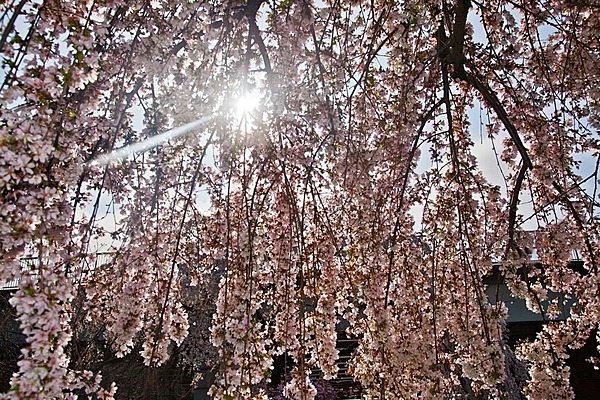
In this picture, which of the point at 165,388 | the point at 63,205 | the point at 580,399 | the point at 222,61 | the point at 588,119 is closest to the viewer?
the point at 63,205

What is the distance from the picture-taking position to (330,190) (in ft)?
9.37

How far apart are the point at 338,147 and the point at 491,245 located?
2.88 feet

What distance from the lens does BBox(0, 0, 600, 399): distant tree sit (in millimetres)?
2133

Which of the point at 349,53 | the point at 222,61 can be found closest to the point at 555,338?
the point at 349,53

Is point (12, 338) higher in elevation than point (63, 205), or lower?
higher

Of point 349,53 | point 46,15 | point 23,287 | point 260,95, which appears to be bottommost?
point 23,287

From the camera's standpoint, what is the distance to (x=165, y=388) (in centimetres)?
727

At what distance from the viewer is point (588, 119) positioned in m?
2.90

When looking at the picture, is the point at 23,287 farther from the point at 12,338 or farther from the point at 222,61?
the point at 12,338

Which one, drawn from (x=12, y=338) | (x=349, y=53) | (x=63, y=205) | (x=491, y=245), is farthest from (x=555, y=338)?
(x=12, y=338)

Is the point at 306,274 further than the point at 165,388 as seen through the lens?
No

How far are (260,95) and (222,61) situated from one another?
0.24m

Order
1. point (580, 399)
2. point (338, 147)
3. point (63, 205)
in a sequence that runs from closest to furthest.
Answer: point (63, 205) → point (338, 147) → point (580, 399)

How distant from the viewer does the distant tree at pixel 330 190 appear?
2.13 metres
